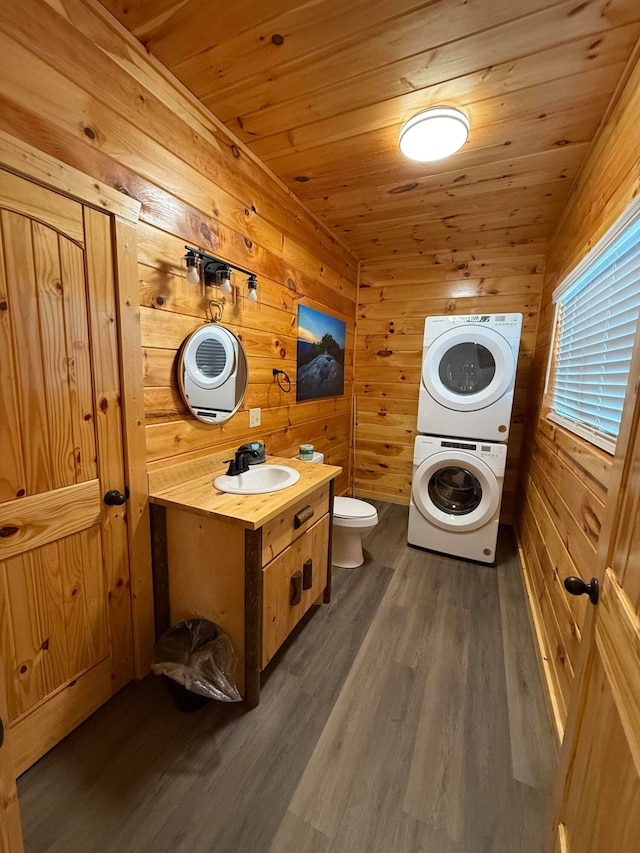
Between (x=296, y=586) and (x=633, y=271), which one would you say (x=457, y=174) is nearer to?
(x=633, y=271)

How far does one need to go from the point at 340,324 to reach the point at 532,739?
9.13 feet

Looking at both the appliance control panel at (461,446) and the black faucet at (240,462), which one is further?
the appliance control panel at (461,446)

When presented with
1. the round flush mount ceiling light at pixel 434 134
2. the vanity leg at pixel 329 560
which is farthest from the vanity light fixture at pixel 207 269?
the vanity leg at pixel 329 560

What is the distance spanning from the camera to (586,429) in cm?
140

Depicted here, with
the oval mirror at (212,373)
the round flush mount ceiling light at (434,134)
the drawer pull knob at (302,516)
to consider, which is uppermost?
the round flush mount ceiling light at (434,134)

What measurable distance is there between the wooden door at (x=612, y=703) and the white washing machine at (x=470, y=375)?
1626 millimetres

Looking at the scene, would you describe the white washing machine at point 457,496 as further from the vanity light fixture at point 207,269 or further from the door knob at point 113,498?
the door knob at point 113,498

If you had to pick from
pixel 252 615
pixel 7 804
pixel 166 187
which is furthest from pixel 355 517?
pixel 166 187

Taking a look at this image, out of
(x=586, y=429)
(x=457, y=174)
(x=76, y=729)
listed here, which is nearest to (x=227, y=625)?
(x=76, y=729)

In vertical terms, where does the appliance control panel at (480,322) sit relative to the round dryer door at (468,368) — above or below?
above

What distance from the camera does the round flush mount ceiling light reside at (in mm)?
1452

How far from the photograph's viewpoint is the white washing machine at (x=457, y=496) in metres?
2.32

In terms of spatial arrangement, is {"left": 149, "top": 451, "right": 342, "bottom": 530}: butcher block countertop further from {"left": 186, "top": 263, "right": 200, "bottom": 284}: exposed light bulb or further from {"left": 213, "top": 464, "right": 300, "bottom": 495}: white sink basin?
{"left": 186, "top": 263, "right": 200, "bottom": 284}: exposed light bulb

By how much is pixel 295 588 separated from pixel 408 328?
8.32 ft
